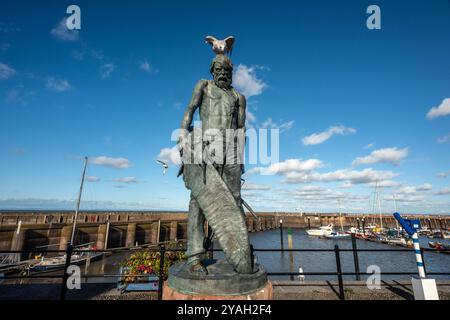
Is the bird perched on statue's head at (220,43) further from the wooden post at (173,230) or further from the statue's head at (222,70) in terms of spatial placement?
the wooden post at (173,230)

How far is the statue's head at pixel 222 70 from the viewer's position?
4.07 meters

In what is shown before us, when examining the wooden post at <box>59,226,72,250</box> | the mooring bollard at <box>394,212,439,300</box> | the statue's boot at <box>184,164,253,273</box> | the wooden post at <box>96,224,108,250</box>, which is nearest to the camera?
the statue's boot at <box>184,164,253,273</box>

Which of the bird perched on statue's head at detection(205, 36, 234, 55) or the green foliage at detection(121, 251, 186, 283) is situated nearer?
the bird perched on statue's head at detection(205, 36, 234, 55)

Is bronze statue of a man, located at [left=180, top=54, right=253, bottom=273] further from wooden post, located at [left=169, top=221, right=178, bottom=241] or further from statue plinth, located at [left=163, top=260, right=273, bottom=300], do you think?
wooden post, located at [left=169, top=221, right=178, bottom=241]

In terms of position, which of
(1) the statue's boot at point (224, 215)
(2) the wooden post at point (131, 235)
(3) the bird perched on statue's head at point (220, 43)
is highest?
(3) the bird perched on statue's head at point (220, 43)

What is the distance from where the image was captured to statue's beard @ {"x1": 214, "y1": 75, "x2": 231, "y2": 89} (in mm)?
4105

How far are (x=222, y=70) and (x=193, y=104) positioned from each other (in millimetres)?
778

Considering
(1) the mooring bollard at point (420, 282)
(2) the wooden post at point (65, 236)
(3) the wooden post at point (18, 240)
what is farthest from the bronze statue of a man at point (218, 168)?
(2) the wooden post at point (65, 236)

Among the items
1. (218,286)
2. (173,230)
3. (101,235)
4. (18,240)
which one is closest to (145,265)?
(218,286)

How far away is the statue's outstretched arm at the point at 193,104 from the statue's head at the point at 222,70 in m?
0.24

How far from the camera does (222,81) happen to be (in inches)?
162

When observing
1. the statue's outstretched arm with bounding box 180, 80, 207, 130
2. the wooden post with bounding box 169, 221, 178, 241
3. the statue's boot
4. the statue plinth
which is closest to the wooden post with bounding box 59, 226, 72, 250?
the wooden post with bounding box 169, 221, 178, 241

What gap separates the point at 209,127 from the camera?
392cm
